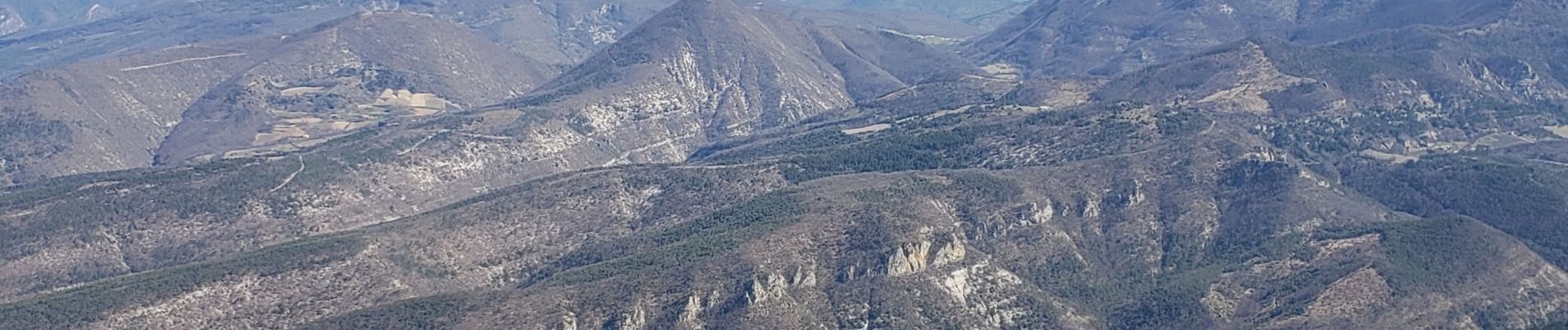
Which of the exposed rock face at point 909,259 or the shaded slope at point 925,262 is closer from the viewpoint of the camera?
the shaded slope at point 925,262

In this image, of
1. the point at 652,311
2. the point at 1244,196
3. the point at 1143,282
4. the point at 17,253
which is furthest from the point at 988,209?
the point at 17,253

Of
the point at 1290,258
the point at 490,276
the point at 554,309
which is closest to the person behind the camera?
the point at 554,309

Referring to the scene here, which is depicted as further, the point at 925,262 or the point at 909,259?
the point at 925,262

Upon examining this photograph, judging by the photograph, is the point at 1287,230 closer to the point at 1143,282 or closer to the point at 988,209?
the point at 1143,282

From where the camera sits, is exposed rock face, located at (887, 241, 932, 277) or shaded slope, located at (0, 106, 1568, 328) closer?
shaded slope, located at (0, 106, 1568, 328)

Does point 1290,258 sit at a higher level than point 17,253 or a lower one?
higher

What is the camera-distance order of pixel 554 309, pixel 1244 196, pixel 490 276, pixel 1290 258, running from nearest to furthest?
pixel 554 309, pixel 1290 258, pixel 490 276, pixel 1244 196

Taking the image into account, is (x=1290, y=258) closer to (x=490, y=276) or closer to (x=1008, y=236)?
(x=1008, y=236)

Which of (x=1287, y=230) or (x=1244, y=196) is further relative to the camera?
(x=1244, y=196)

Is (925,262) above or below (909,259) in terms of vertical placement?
below

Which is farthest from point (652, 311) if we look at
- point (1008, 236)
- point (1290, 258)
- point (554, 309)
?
point (1290, 258)
